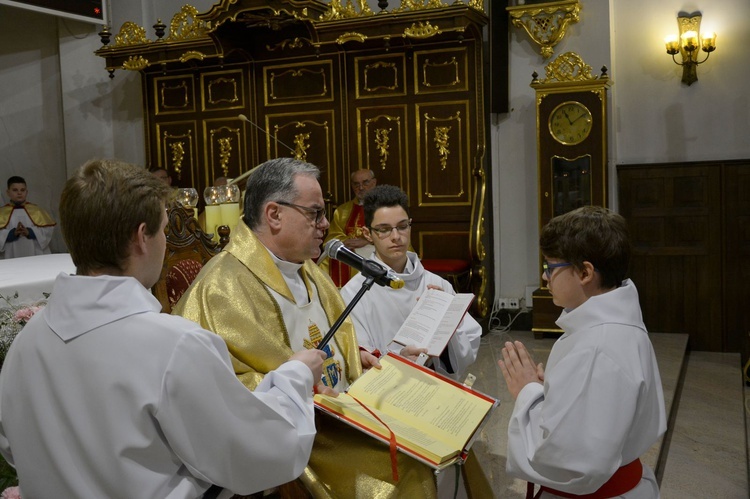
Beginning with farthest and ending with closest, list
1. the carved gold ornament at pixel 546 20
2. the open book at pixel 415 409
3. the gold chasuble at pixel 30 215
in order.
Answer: the gold chasuble at pixel 30 215 < the carved gold ornament at pixel 546 20 < the open book at pixel 415 409

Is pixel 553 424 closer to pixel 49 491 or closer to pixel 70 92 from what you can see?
pixel 49 491

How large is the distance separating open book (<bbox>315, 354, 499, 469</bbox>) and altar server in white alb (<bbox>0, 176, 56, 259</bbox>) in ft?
22.7

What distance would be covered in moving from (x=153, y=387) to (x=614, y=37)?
7.24 metres

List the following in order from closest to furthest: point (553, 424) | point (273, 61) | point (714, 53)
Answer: point (553, 424) < point (714, 53) < point (273, 61)

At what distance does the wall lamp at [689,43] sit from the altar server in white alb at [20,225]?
21.5 ft

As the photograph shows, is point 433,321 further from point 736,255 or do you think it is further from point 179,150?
point 179,150

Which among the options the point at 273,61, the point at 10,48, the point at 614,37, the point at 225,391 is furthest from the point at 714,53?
the point at 10,48

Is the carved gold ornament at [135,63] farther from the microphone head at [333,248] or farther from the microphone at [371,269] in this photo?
the microphone at [371,269]

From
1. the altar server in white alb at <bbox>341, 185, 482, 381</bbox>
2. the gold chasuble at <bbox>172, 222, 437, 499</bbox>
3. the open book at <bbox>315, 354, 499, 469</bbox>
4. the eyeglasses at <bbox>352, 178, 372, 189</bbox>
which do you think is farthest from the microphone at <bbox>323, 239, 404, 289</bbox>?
the eyeglasses at <bbox>352, 178, 372, 189</bbox>

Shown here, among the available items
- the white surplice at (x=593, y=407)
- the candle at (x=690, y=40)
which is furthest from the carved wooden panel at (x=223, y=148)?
the white surplice at (x=593, y=407)

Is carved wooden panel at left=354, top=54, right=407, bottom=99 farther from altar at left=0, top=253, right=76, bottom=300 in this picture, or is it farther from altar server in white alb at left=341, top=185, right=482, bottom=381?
altar at left=0, top=253, right=76, bottom=300

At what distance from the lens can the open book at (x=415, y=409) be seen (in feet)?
6.97

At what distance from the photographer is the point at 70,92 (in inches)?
388

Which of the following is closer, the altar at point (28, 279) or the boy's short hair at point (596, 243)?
the boy's short hair at point (596, 243)
